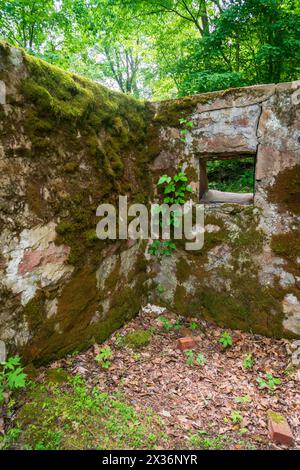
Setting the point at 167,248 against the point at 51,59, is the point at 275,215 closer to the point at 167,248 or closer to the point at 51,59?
the point at 167,248

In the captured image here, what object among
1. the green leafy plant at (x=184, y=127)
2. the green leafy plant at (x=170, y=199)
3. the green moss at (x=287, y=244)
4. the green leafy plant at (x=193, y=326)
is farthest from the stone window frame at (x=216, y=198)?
the green leafy plant at (x=193, y=326)

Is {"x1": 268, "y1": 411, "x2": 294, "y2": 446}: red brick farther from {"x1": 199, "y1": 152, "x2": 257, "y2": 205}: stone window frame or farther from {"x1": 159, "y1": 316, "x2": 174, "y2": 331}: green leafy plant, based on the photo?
{"x1": 199, "y1": 152, "x2": 257, "y2": 205}: stone window frame

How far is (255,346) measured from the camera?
9.85ft

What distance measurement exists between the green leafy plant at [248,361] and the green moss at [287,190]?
66.3 inches

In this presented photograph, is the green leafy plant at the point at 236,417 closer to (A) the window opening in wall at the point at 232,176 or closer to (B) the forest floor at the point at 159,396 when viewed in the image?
(B) the forest floor at the point at 159,396

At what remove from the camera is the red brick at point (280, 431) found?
201 centimetres

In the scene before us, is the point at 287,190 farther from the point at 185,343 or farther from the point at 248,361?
the point at 185,343

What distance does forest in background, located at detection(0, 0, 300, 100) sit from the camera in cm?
511

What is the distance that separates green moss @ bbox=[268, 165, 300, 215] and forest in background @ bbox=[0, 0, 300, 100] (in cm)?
321

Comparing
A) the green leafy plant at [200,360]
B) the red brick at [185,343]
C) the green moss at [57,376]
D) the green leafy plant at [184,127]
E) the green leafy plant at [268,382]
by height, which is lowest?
the green leafy plant at [268,382]

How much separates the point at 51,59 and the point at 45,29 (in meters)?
1.74

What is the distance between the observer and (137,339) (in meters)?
3.03

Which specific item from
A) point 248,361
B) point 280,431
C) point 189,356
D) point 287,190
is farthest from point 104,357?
point 287,190

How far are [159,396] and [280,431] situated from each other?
1.01 m
